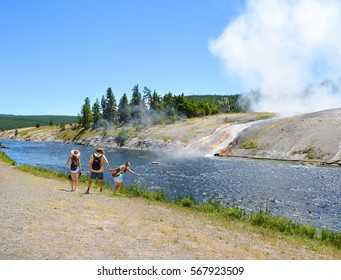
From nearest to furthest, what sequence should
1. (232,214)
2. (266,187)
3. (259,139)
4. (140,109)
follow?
(232,214) → (266,187) → (259,139) → (140,109)

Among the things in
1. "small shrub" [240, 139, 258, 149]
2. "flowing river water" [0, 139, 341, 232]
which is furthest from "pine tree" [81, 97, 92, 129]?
"flowing river water" [0, 139, 341, 232]

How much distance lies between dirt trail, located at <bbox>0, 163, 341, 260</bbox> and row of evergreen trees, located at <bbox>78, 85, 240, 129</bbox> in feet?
401

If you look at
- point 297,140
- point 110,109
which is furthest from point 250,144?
point 110,109

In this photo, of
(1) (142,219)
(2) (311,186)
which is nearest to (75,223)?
(1) (142,219)

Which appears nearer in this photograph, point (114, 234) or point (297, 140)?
point (114, 234)

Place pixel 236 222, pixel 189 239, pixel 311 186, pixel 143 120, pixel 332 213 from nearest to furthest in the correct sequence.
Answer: pixel 189 239, pixel 236 222, pixel 332 213, pixel 311 186, pixel 143 120

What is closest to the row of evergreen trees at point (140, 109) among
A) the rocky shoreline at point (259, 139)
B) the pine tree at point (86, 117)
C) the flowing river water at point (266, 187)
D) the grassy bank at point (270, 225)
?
the pine tree at point (86, 117)

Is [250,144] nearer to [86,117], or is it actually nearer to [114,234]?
[114,234]

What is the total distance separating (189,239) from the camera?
13445mm

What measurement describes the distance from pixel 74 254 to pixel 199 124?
111002mm

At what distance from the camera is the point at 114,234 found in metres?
13.1

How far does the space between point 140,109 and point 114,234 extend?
14188cm
